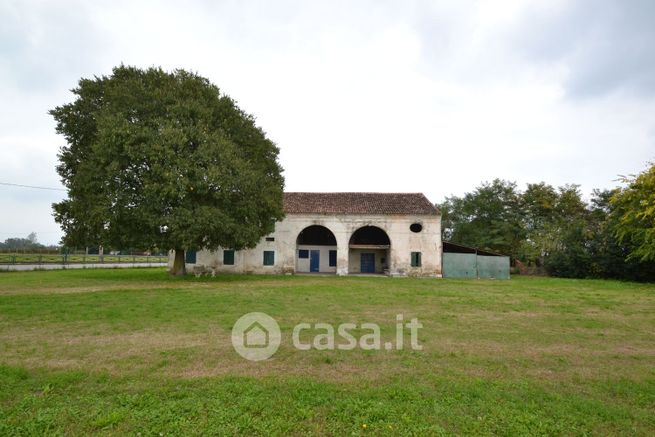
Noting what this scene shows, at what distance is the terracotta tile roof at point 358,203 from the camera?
30797 mm

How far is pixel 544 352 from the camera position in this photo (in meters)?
6.77

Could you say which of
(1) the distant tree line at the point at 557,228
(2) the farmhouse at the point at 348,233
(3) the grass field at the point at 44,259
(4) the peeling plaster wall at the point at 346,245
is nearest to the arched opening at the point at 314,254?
(2) the farmhouse at the point at 348,233

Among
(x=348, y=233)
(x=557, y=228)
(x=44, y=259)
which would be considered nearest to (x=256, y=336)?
(x=348, y=233)

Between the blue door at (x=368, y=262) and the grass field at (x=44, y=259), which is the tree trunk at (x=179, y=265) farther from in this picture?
the blue door at (x=368, y=262)

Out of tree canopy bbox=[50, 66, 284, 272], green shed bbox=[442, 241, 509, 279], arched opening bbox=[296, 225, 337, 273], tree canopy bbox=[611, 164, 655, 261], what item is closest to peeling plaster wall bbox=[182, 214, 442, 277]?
green shed bbox=[442, 241, 509, 279]

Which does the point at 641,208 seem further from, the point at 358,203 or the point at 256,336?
the point at 256,336

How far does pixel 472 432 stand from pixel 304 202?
29.3 metres

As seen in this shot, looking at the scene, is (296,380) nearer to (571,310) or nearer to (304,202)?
(571,310)

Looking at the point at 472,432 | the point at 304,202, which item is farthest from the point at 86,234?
the point at 472,432

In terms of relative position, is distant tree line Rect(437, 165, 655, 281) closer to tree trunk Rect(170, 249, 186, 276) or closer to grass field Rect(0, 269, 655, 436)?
grass field Rect(0, 269, 655, 436)

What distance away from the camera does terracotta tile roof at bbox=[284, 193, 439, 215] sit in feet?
101

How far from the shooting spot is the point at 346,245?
30938 mm

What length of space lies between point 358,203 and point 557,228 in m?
20.1

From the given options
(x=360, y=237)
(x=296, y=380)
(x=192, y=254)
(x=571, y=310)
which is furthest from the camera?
(x=360, y=237)
